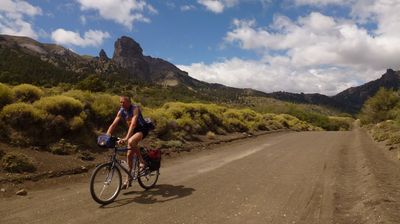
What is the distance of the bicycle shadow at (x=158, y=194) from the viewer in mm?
A: 8352

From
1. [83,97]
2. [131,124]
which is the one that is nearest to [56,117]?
[83,97]

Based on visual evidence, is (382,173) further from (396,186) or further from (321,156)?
(321,156)

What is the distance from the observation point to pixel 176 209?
779 centimetres

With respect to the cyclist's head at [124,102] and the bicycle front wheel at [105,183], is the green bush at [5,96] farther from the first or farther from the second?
the bicycle front wheel at [105,183]

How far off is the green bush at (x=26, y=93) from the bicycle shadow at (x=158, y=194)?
359 inches

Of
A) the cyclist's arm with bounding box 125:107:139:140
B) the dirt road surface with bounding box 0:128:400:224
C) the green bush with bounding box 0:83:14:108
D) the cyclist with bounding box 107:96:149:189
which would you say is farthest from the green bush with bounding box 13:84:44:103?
the cyclist's arm with bounding box 125:107:139:140

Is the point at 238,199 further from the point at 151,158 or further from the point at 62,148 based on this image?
the point at 62,148

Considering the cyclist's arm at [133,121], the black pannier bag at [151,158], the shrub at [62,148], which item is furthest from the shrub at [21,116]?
the cyclist's arm at [133,121]

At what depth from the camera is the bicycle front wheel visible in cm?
794

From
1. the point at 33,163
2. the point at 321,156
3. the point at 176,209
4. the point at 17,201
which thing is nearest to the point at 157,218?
the point at 176,209

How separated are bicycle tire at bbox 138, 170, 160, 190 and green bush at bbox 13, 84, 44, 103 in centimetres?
875

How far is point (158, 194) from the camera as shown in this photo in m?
9.11

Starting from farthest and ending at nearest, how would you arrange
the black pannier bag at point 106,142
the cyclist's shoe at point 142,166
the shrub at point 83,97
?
the shrub at point 83,97, the cyclist's shoe at point 142,166, the black pannier bag at point 106,142

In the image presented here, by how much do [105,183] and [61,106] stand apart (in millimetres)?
9059
